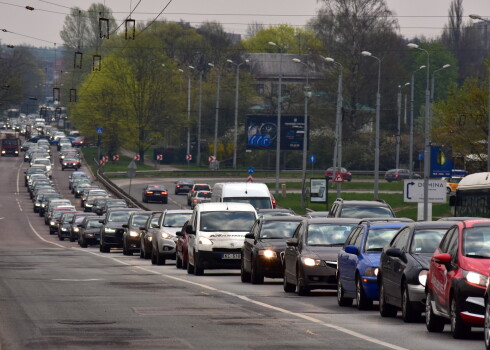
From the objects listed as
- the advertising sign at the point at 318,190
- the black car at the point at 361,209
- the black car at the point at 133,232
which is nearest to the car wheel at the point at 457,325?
the black car at the point at 361,209

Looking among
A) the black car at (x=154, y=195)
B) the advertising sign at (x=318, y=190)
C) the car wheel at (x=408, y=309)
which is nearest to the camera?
the car wheel at (x=408, y=309)

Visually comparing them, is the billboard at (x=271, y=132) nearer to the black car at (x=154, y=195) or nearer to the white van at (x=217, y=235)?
the black car at (x=154, y=195)

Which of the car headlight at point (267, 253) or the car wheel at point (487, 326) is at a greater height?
the car wheel at point (487, 326)

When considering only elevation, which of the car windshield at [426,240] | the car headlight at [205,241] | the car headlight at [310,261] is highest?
the car windshield at [426,240]

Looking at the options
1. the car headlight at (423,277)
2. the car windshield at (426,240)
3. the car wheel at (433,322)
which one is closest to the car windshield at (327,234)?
the car windshield at (426,240)

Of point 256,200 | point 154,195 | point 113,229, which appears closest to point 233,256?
point 256,200

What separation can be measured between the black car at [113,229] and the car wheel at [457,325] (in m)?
35.3

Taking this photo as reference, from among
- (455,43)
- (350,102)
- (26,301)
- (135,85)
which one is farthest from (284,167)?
(26,301)

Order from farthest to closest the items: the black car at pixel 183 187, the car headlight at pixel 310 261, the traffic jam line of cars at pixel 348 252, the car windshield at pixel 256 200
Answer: the black car at pixel 183 187
the car windshield at pixel 256 200
the car headlight at pixel 310 261
the traffic jam line of cars at pixel 348 252

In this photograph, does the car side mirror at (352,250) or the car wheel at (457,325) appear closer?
the car wheel at (457,325)

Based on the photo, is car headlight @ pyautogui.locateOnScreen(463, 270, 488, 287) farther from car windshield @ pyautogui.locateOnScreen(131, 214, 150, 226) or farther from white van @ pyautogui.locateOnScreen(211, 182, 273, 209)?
car windshield @ pyautogui.locateOnScreen(131, 214, 150, 226)

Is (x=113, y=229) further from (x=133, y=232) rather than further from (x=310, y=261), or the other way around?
(x=310, y=261)

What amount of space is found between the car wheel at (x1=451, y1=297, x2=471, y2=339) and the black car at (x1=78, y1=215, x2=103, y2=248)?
41282mm

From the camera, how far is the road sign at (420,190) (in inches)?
1876
